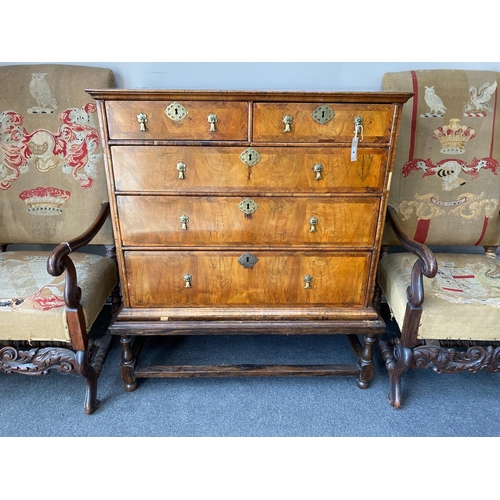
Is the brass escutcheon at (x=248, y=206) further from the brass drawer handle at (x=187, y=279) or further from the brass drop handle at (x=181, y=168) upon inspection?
the brass drawer handle at (x=187, y=279)

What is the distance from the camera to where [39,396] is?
1961mm

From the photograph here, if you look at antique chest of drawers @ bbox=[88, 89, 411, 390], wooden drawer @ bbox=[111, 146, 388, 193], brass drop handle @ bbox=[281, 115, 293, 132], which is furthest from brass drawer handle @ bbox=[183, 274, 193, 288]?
brass drop handle @ bbox=[281, 115, 293, 132]

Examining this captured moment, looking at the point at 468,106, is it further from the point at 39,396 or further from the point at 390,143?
the point at 39,396

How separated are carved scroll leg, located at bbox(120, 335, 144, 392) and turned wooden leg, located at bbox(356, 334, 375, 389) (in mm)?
1214

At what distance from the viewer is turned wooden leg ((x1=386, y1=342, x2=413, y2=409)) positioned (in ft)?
5.95

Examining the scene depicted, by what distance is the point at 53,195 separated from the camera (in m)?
2.09

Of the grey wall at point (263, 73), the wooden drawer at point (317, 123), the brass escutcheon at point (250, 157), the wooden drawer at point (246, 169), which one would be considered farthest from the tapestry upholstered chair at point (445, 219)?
the brass escutcheon at point (250, 157)

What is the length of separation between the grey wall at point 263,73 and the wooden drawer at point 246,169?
0.72m

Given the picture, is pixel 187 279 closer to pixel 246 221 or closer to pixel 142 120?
pixel 246 221

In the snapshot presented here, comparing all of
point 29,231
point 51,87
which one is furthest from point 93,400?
point 51,87

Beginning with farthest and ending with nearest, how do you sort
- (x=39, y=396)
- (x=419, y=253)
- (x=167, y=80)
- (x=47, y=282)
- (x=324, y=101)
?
(x=167, y=80) → (x=39, y=396) → (x=47, y=282) → (x=419, y=253) → (x=324, y=101)

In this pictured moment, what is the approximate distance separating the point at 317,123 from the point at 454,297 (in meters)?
1.04

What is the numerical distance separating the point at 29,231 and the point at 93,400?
3.33 ft

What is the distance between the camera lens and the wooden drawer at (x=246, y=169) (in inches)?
63.1
